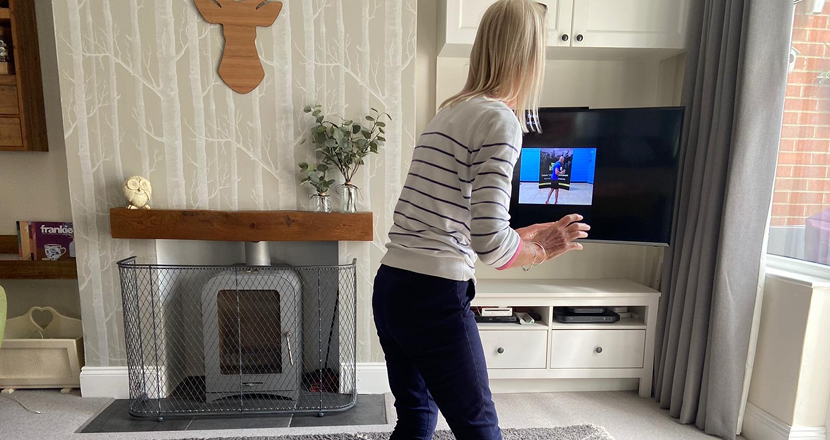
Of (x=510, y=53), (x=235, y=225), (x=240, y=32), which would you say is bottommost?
(x=235, y=225)

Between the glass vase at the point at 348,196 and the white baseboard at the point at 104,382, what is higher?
the glass vase at the point at 348,196

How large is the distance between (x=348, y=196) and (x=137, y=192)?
2.87 feet

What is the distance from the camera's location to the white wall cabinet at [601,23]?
2.03 metres

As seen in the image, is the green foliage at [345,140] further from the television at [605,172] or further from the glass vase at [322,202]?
the television at [605,172]

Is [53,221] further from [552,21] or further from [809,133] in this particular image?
[809,133]

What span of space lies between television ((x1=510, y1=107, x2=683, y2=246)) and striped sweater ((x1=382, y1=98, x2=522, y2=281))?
4.06ft

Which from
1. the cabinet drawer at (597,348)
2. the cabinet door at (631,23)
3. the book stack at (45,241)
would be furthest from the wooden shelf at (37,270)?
the cabinet door at (631,23)

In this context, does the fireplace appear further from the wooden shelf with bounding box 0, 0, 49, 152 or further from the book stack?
the wooden shelf with bounding box 0, 0, 49, 152

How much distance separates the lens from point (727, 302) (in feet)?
5.77

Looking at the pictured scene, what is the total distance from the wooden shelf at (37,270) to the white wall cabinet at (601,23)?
2073mm

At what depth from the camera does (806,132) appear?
71.0 inches

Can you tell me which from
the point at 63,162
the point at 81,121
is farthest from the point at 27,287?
the point at 81,121

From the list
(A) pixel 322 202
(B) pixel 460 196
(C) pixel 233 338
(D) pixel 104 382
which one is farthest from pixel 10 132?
(B) pixel 460 196

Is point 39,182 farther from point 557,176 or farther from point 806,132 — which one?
point 806,132
